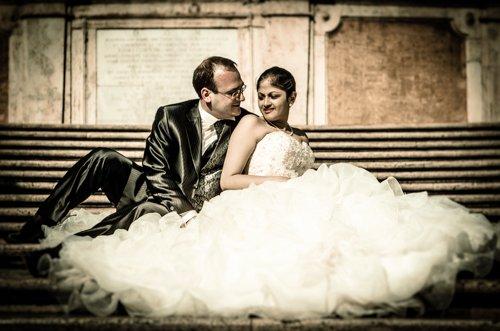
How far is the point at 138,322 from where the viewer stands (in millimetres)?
2295

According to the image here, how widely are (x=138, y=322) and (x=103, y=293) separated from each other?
9.7 inches

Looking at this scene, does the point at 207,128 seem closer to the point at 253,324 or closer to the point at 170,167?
the point at 170,167

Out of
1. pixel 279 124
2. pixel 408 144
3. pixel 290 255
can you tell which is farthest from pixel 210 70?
pixel 408 144

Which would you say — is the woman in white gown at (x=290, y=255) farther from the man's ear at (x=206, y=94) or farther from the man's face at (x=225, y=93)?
the man's ear at (x=206, y=94)

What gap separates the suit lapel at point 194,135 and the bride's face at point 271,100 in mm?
480

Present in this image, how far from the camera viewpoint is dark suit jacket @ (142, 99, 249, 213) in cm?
314

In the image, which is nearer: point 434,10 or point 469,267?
point 469,267

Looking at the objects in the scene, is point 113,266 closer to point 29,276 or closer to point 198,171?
point 29,276

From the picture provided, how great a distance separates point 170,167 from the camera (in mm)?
3275

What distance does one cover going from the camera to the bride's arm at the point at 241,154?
3.09m

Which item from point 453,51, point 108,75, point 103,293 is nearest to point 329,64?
point 453,51

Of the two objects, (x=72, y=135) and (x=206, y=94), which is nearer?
(x=206, y=94)

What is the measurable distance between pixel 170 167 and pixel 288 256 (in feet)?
4.09

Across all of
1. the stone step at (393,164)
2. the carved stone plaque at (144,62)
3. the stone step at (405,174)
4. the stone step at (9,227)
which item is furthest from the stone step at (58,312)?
the carved stone plaque at (144,62)
